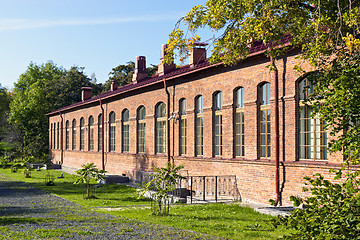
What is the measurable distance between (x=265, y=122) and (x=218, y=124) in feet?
10.1

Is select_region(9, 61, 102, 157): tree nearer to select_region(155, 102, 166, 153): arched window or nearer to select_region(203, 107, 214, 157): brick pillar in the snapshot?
select_region(155, 102, 166, 153): arched window

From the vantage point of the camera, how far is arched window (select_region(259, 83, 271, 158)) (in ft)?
51.6

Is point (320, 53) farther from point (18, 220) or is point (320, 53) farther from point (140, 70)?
point (140, 70)

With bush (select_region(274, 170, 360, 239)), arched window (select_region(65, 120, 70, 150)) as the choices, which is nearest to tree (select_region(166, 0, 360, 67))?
bush (select_region(274, 170, 360, 239))

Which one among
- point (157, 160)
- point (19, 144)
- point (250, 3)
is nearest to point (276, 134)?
point (250, 3)

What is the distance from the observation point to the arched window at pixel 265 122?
620 inches

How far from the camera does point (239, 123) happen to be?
17297 mm

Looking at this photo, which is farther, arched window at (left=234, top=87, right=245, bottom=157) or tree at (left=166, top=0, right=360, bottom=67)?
arched window at (left=234, top=87, right=245, bottom=157)

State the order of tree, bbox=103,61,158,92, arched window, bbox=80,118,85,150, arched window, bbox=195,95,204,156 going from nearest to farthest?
arched window, bbox=195,95,204,156
arched window, bbox=80,118,85,150
tree, bbox=103,61,158,92

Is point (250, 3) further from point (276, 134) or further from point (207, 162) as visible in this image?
point (207, 162)

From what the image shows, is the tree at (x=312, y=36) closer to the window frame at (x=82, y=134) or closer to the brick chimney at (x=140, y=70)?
the brick chimney at (x=140, y=70)

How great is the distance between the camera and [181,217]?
1288cm

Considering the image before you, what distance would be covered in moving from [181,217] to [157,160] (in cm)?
1092

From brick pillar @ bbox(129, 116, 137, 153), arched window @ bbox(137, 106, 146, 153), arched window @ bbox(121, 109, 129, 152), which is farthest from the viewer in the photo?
arched window @ bbox(121, 109, 129, 152)
